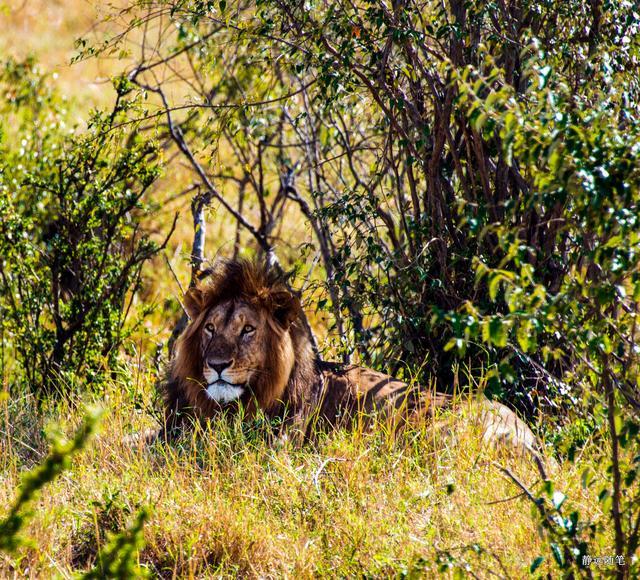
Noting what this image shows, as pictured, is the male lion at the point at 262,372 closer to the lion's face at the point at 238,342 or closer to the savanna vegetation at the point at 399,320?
the lion's face at the point at 238,342

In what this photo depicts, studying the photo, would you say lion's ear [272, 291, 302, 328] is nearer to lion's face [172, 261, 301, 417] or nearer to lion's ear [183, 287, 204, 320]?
lion's face [172, 261, 301, 417]

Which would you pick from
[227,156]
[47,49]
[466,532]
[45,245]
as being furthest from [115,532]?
[47,49]

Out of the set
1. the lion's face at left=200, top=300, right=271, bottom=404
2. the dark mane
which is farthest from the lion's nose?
the dark mane

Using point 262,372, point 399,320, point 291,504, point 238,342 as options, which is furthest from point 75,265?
point 291,504

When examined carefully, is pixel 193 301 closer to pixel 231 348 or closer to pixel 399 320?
pixel 231 348

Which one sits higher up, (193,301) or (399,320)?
(399,320)

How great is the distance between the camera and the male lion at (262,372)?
478 cm

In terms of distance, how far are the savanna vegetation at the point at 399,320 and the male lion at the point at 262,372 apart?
163 millimetres

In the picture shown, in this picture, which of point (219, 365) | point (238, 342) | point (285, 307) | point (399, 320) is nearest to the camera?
point (219, 365)

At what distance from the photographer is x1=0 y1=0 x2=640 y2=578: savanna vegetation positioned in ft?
9.69

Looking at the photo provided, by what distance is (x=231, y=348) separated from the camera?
479cm

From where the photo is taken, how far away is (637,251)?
9.45ft

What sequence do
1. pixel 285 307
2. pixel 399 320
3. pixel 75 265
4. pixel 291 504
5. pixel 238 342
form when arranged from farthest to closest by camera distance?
pixel 75 265 → pixel 399 320 → pixel 285 307 → pixel 238 342 → pixel 291 504

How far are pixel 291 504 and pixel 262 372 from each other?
40.8 inches
